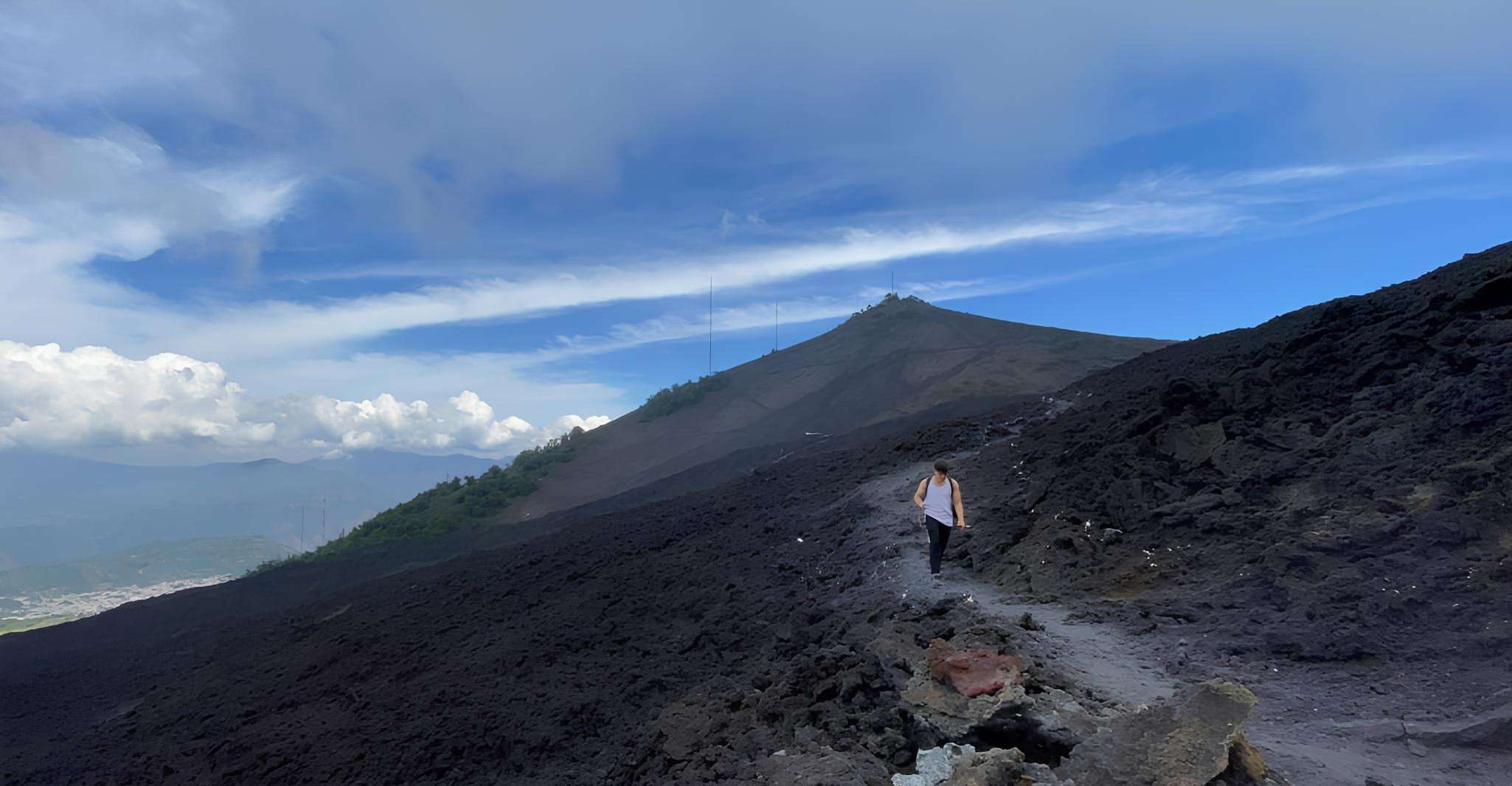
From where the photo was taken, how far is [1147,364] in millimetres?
16984

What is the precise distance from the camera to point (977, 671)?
507 cm

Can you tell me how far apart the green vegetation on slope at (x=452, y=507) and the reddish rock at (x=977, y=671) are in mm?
32396

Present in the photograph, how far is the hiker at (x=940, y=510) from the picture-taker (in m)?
8.75

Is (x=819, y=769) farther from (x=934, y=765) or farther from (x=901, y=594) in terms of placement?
(x=901, y=594)

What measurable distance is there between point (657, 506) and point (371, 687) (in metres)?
10.4

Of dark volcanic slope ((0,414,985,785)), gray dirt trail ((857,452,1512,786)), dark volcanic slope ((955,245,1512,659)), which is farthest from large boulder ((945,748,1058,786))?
dark volcanic slope ((955,245,1512,659))

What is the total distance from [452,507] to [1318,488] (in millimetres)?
37037

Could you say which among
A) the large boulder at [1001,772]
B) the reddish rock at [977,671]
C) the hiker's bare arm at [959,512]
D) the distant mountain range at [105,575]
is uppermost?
the hiker's bare arm at [959,512]

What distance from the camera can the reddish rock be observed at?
4914 millimetres

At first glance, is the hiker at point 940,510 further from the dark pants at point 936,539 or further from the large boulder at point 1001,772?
the large boulder at point 1001,772

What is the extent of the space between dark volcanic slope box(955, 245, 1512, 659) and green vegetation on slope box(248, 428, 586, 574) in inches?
1195

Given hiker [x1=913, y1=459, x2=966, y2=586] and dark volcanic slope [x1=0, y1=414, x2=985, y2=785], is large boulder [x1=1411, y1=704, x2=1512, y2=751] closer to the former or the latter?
dark volcanic slope [x1=0, y1=414, x2=985, y2=785]

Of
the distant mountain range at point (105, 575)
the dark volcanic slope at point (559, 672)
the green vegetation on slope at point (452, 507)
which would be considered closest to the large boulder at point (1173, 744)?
the dark volcanic slope at point (559, 672)

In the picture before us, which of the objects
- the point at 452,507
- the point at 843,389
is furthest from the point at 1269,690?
the point at 843,389
